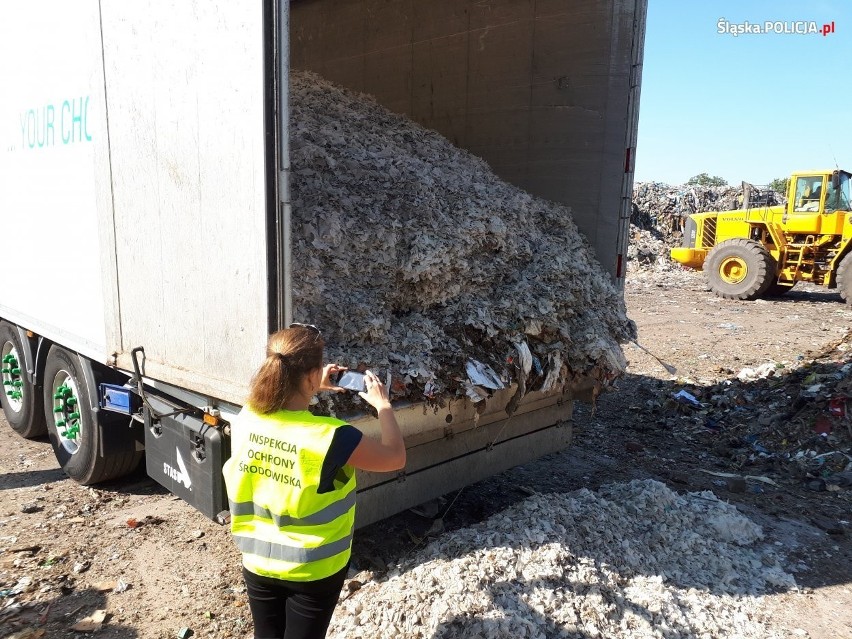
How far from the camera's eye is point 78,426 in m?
3.95

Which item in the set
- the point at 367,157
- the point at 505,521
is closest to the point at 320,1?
the point at 367,157

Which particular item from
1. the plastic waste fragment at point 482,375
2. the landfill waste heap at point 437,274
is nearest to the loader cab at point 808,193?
the landfill waste heap at point 437,274

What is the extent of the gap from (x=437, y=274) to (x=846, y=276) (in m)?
11.5

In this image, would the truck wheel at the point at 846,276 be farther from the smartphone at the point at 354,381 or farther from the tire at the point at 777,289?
the smartphone at the point at 354,381

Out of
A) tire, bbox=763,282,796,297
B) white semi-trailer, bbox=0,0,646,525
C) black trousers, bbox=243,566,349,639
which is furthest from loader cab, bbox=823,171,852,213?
black trousers, bbox=243,566,349,639

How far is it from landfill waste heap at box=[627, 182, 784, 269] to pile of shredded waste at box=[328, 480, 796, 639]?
1875cm

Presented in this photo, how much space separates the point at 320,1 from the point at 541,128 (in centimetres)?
250

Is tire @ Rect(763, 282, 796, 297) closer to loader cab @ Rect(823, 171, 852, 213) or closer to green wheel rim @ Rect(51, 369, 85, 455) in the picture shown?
loader cab @ Rect(823, 171, 852, 213)

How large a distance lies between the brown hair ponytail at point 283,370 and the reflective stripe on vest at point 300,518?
288 mm

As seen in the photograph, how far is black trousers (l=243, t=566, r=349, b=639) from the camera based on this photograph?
1.83 m

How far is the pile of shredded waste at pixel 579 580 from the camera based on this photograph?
256 centimetres

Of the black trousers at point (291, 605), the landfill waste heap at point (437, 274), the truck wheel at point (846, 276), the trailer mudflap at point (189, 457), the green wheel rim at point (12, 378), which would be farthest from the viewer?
the truck wheel at point (846, 276)

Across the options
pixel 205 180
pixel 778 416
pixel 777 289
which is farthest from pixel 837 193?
pixel 205 180

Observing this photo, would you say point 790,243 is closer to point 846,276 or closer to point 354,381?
point 846,276
